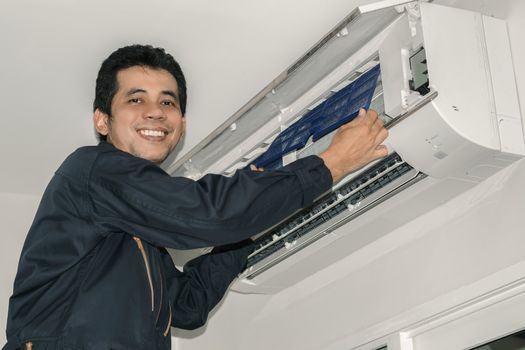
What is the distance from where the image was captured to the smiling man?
201cm

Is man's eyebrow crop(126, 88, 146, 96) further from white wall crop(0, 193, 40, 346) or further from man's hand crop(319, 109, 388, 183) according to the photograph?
white wall crop(0, 193, 40, 346)

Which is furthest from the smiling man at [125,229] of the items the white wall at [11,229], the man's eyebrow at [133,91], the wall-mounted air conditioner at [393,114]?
the white wall at [11,229]

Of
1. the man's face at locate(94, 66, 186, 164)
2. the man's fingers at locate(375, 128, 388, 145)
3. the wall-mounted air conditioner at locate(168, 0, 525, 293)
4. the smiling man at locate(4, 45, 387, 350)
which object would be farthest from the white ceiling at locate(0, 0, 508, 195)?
the smiling man at locate(4, 45, 387, 350)

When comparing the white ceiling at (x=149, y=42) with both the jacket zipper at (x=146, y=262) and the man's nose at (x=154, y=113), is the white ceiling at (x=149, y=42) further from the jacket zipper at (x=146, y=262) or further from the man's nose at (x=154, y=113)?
the jacket zipper at (x=146, y=262)

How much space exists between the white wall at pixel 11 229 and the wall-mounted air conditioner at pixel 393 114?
1207mm

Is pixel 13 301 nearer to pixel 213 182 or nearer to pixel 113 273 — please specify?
pixel 113 273

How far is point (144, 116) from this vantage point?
2346 mm

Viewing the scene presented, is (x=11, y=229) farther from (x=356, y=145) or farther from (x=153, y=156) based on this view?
(x=356, y=145)

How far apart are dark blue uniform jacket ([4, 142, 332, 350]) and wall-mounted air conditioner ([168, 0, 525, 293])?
36 cm

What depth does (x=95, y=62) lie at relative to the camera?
287cm

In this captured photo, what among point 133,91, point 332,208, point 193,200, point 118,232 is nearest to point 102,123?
point 133,91

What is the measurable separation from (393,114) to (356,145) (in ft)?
0.51

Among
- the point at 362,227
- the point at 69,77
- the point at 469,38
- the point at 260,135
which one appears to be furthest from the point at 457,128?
the point at 69,77

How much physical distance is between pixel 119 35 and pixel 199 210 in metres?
0.95
